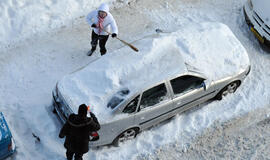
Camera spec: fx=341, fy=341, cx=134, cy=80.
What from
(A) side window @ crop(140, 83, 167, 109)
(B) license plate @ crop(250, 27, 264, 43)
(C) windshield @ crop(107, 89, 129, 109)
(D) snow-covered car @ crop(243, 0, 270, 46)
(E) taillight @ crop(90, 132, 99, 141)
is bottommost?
(B) license plate @ crop(250, 27, 264, 43)

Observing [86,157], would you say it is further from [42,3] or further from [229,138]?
[42,3]

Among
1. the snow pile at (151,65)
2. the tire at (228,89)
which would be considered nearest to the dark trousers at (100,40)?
the snow pile at (151,65)

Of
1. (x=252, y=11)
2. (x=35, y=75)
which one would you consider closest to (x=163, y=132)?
(x=35, y=75)

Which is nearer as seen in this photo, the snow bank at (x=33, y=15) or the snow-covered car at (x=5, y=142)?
the snow-covered car at (x=5, y=142)

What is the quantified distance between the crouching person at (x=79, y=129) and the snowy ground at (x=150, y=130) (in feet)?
3.07

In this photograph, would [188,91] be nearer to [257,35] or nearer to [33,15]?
[257,35]

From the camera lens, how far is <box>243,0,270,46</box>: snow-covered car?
870cm

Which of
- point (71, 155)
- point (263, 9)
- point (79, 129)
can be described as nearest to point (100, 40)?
point (71, 155)

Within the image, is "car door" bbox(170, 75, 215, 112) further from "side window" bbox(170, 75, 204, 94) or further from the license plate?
the license plate

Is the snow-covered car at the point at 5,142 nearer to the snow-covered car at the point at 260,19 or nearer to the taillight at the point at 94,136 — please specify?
the taillight at the point at 94,136

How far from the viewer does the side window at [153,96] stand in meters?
6.41

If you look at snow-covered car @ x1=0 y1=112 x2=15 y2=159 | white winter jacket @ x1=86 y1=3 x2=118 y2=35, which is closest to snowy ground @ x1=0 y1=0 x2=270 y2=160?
snow-covered car @ x1=0 y1=112 x2=15 y2=159

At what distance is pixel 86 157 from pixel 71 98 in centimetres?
124

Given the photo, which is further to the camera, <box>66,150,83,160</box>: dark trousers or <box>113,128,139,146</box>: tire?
<box>113,128,139,146</box>: tire
